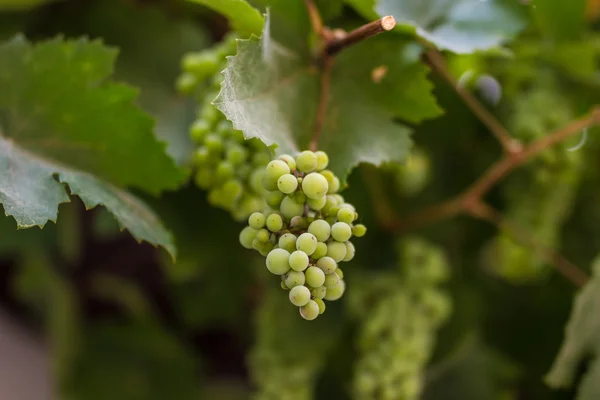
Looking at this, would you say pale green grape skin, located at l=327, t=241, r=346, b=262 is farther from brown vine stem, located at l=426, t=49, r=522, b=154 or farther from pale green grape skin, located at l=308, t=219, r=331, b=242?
brown vine stem, located at l=426, t=49, r=522, b=154

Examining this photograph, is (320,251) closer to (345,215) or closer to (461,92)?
(345,215)

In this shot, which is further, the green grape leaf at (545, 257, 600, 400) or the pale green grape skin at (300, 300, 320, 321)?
the green grape leaf at (545, 257, 600, 400)

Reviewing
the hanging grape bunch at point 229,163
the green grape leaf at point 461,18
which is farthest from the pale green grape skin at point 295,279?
the green grape leaf at point 461,18

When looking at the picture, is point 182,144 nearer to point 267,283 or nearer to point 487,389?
point 267,283

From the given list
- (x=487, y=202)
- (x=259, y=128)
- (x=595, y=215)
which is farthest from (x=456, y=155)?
(x=259, y=128)

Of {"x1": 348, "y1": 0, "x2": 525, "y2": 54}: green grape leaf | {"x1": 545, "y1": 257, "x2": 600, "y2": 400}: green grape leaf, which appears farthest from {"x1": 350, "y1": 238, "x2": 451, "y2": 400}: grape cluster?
{"x1": 348, "y1": 0, "x2": 525, "y2": 54}: green grape leaf

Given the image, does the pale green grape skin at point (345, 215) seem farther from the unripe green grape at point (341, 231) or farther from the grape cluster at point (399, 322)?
the grape cluster at point (399, 322)
